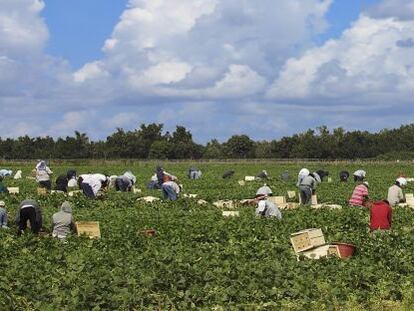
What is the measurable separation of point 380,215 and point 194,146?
139399mm

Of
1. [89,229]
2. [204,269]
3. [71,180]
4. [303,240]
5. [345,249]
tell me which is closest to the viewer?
[204,269]

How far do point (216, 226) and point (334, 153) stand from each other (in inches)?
5253

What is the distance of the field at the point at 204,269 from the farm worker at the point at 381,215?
1.28 ft

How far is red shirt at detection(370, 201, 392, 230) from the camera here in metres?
17.4

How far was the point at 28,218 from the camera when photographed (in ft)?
58.4

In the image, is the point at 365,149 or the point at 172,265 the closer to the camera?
the point at 172,265

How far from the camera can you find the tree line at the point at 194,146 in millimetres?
151125

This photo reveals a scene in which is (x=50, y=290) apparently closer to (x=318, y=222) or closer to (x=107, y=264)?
(x=107, y=264)

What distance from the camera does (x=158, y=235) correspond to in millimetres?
17328

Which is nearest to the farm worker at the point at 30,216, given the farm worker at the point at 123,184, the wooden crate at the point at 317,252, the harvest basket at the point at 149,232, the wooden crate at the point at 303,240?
the harvest basket at the point at 149,232

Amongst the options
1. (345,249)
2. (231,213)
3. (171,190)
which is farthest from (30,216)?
(171,190)

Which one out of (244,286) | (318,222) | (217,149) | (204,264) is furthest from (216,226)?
(217,149)

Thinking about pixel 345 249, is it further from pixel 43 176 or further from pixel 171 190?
pixel 43 176

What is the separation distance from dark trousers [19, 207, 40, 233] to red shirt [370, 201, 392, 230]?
7.90 metres
